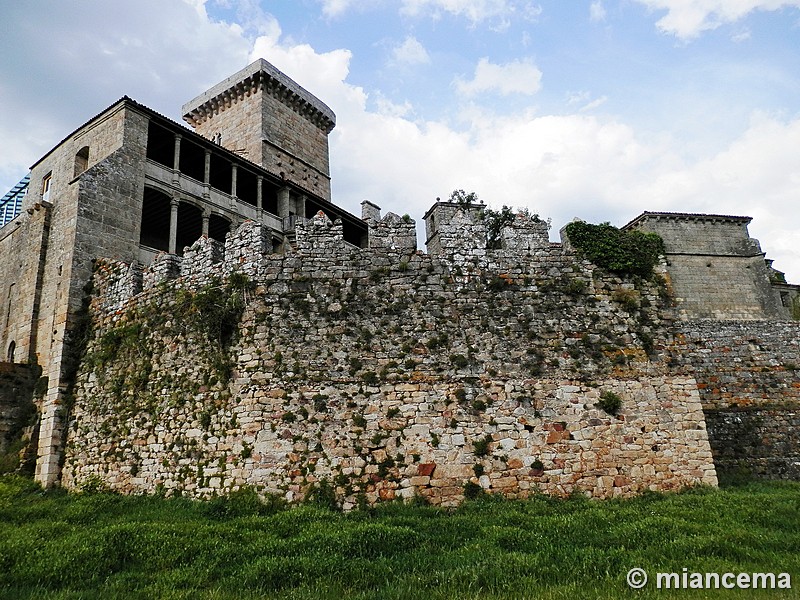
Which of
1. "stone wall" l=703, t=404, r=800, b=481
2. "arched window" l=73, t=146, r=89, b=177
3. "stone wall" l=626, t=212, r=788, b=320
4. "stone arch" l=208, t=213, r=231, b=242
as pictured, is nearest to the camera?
"stone wall" l=703, t=404, r=800, b=481

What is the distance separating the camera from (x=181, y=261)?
1345 centimetres

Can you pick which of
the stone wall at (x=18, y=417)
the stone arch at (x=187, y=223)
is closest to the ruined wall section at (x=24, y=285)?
the stone wall at (x=18, y=417)

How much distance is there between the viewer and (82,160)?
19.3 metres

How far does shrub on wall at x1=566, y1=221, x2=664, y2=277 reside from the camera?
12203mm

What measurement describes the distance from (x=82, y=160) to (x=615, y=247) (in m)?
17.6

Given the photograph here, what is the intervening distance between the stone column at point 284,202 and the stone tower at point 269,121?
3099 mm

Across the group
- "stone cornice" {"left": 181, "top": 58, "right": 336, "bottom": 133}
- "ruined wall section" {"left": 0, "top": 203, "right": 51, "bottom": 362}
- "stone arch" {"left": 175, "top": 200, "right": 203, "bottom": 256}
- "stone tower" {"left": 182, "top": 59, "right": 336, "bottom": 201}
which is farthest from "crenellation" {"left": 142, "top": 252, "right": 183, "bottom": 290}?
"stone cornice" {"left": 181, "top": 58, "right": 336, "bottom": 133}

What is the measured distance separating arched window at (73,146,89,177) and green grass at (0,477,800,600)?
12.9 metres

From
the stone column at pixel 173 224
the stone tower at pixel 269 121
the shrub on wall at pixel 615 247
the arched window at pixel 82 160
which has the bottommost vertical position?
the shrub on wall at pixel 615 247

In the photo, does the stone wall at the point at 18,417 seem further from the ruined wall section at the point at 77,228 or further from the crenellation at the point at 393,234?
the crenellation at the point at 393,234

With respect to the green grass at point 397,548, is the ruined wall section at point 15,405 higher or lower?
higher

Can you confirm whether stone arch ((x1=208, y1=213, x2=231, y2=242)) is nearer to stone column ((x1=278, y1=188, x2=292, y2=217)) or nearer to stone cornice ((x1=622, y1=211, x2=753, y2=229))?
stone column ((x1=278, y1=188, x2=292, y2=217))

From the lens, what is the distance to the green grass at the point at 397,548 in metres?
6.10

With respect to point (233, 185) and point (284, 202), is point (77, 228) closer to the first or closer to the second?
point (233, 185)
